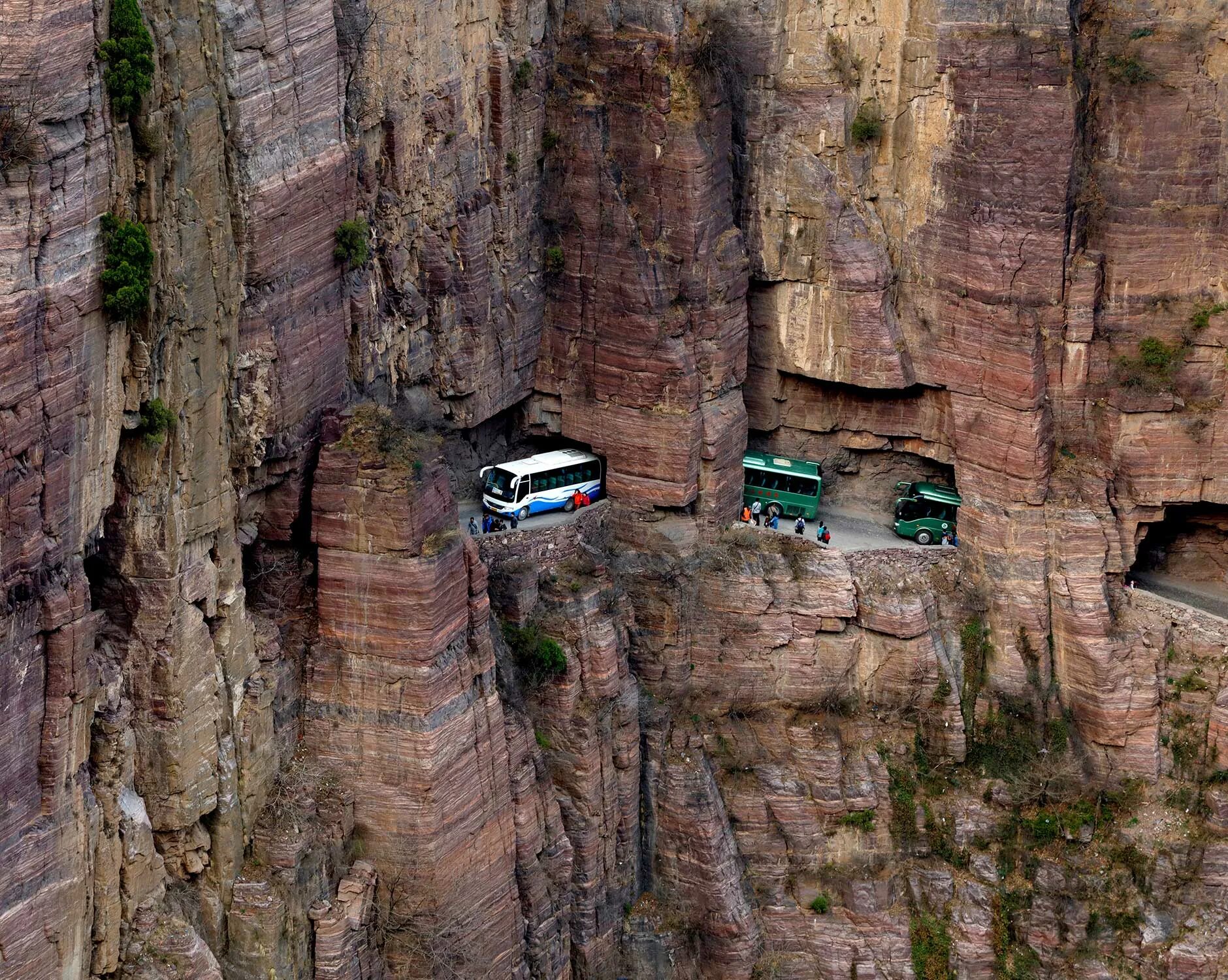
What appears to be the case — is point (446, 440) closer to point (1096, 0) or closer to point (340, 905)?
point (340, 905)

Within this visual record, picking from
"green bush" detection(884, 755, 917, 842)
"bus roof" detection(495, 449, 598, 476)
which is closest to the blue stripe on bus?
"bus roof" detection(495, 449, 598, 476)

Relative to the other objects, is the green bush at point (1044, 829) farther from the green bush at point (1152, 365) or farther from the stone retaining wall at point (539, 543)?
the stone retaining wall at point (539, 543)

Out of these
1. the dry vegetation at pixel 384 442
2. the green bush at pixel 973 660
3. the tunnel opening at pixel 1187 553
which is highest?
the dry vegetation at pixel 384 442

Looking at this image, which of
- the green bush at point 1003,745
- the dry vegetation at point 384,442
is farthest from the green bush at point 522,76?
the green bush at point 1003,745

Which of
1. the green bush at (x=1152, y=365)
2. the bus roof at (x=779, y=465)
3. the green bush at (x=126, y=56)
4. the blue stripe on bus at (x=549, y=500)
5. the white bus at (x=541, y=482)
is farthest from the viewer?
the bus roof at (x=779, y=465)

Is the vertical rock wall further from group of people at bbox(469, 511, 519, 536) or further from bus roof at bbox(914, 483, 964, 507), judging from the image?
bus roof at bbox(914, 483, 964, 507)
